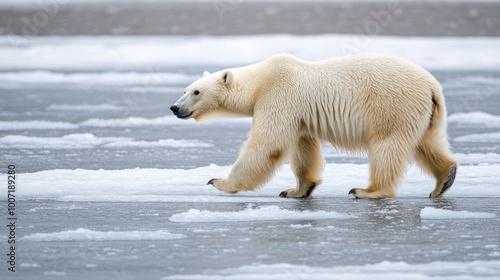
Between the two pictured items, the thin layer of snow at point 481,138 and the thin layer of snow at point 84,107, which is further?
the thin layer of snow at point 84,107

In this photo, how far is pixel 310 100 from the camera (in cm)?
553

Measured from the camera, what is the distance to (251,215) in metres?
4.87

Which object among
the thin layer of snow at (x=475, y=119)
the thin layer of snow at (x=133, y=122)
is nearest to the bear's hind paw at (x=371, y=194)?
the thin layer of snow at (x=475, y=119)

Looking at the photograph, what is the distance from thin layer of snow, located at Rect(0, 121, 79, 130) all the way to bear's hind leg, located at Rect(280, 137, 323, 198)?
141 inches

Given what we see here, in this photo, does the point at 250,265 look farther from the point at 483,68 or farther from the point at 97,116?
the point at 483,68

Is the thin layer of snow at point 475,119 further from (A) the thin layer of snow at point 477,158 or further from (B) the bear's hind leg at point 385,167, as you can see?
(B) the bear's hind leg at point 385,167

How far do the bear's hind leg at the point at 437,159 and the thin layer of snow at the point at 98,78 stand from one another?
24.8 feet

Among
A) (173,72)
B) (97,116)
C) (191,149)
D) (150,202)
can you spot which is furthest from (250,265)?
(173,72)

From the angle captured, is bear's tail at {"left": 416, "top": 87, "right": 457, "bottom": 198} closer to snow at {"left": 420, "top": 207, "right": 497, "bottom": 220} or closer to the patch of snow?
snow at {"left": 420, "top": 207, "right": 497, "bottom": 220}

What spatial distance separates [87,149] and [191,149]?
2.79 feet

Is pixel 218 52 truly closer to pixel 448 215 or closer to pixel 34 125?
pixel 34 125

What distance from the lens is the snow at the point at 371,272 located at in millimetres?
3643

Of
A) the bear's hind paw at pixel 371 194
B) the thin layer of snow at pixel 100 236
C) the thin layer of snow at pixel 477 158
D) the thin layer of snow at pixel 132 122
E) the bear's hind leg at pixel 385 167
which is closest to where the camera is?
the thin layer of snow at pixel 100 236

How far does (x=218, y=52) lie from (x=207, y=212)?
12.5 metres
